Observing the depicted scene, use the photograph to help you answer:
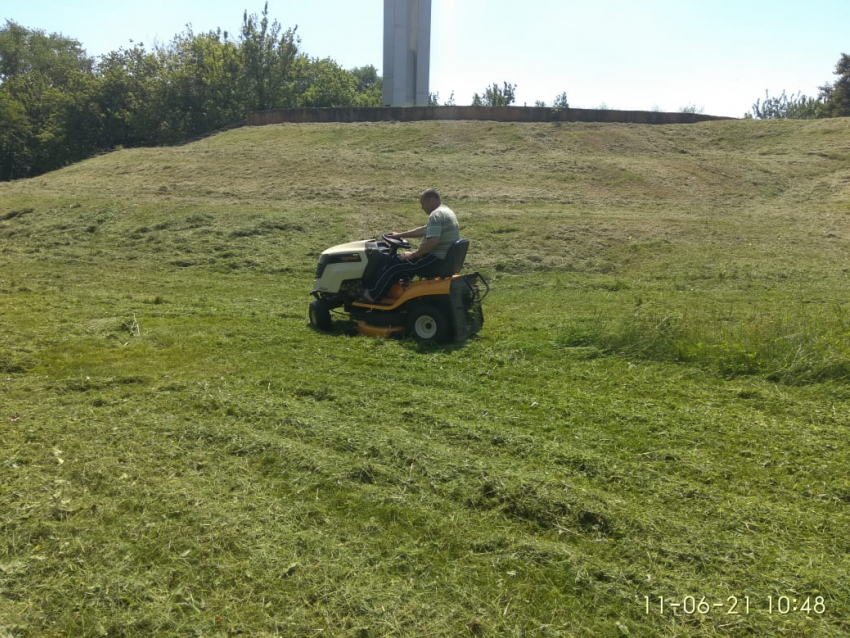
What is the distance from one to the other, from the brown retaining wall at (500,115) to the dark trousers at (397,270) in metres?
24.1

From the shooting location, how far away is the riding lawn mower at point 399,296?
6926 mm

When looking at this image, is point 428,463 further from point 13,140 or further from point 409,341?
point 13,140

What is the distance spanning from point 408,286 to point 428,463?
337cm

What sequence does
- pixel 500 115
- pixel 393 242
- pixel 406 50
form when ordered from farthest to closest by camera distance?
pixel 406 50 < pixel 500 115 < pixel 393 242

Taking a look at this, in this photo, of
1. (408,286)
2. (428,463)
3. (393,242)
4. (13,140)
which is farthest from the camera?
(13,140)

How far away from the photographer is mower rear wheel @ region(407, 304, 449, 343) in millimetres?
6902

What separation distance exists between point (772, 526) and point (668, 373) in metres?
2.56

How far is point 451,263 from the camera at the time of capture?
7.03 metres

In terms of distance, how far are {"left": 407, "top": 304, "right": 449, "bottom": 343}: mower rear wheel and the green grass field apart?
0.34 m

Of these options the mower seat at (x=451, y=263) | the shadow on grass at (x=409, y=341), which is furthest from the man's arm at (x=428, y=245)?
the shadow on grass at (x=409, y=341)

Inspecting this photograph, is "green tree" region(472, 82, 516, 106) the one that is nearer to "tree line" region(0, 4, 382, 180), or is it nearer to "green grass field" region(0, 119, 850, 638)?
"tree line" region(0, 4, 382, 180)

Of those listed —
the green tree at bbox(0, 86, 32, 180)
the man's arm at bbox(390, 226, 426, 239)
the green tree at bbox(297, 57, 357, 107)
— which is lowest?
the man's arm at bbox(390, 226, 426, 239)
